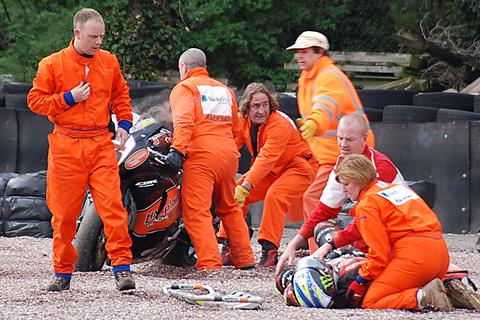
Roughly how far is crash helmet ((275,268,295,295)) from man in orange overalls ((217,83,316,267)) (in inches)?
94.0

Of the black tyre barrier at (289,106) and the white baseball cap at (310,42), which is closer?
the white baseball cap at (310,42)

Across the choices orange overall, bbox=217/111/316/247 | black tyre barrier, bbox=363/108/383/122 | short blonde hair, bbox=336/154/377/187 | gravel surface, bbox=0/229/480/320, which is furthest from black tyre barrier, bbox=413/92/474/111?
short blonde hair, bbox=336/154/377/187

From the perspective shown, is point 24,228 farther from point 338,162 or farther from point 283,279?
point 283,279

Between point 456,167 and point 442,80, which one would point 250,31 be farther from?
point 456,167

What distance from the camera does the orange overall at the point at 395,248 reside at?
708 centimetres

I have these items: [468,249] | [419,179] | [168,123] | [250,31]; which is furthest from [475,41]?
[168,123]

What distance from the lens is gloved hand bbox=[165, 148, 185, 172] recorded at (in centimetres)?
905

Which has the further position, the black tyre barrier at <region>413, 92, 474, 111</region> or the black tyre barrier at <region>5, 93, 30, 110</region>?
the black tyre barrier at <region>5, 93, 30, 110</region>

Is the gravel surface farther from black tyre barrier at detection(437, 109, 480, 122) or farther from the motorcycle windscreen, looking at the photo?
black tyre barrier at detection(437, 109, 480, 122)

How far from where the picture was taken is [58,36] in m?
26.4

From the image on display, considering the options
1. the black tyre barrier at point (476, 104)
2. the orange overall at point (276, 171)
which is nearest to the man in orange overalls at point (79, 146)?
the orange overall at point (276, 171)

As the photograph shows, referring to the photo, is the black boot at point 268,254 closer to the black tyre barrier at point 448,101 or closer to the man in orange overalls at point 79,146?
the man in orange overalls at point 79,146

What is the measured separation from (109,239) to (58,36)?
19.0 metres

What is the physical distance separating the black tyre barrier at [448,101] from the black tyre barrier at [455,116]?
1668 millimetres
